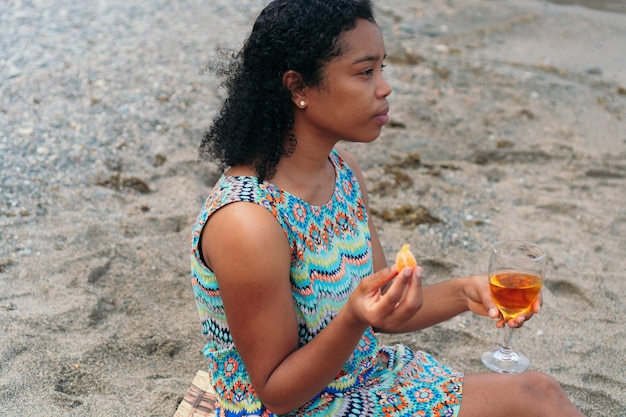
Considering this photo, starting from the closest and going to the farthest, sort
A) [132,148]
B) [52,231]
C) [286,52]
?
1. [286,52]
2. [52,231]
3. [132,148]

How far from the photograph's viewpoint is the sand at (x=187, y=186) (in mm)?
3719

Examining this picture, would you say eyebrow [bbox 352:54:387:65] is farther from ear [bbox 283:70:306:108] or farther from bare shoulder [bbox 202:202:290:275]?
bare shoulder [bbox 202:202:290:275]

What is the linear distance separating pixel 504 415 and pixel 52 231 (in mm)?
3114

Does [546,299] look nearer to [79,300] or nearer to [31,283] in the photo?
[79,300]

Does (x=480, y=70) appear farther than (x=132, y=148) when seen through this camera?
Yes

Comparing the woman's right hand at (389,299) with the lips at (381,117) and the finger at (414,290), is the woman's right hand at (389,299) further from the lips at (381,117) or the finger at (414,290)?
the lips at (381,117)

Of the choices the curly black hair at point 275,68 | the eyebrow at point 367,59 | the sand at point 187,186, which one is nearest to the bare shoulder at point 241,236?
the curly black hair at point 275,68

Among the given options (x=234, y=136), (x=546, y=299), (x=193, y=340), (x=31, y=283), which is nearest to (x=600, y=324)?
(x=546, y=299)

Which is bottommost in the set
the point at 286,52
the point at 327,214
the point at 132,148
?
the point at 132,148

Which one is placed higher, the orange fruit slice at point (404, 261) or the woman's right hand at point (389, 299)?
the orange fruit slice at point (404, 261)

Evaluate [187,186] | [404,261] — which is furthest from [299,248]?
[187,186]

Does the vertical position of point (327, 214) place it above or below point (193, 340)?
above

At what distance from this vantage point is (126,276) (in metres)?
4.32

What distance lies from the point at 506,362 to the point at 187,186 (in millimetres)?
2996
